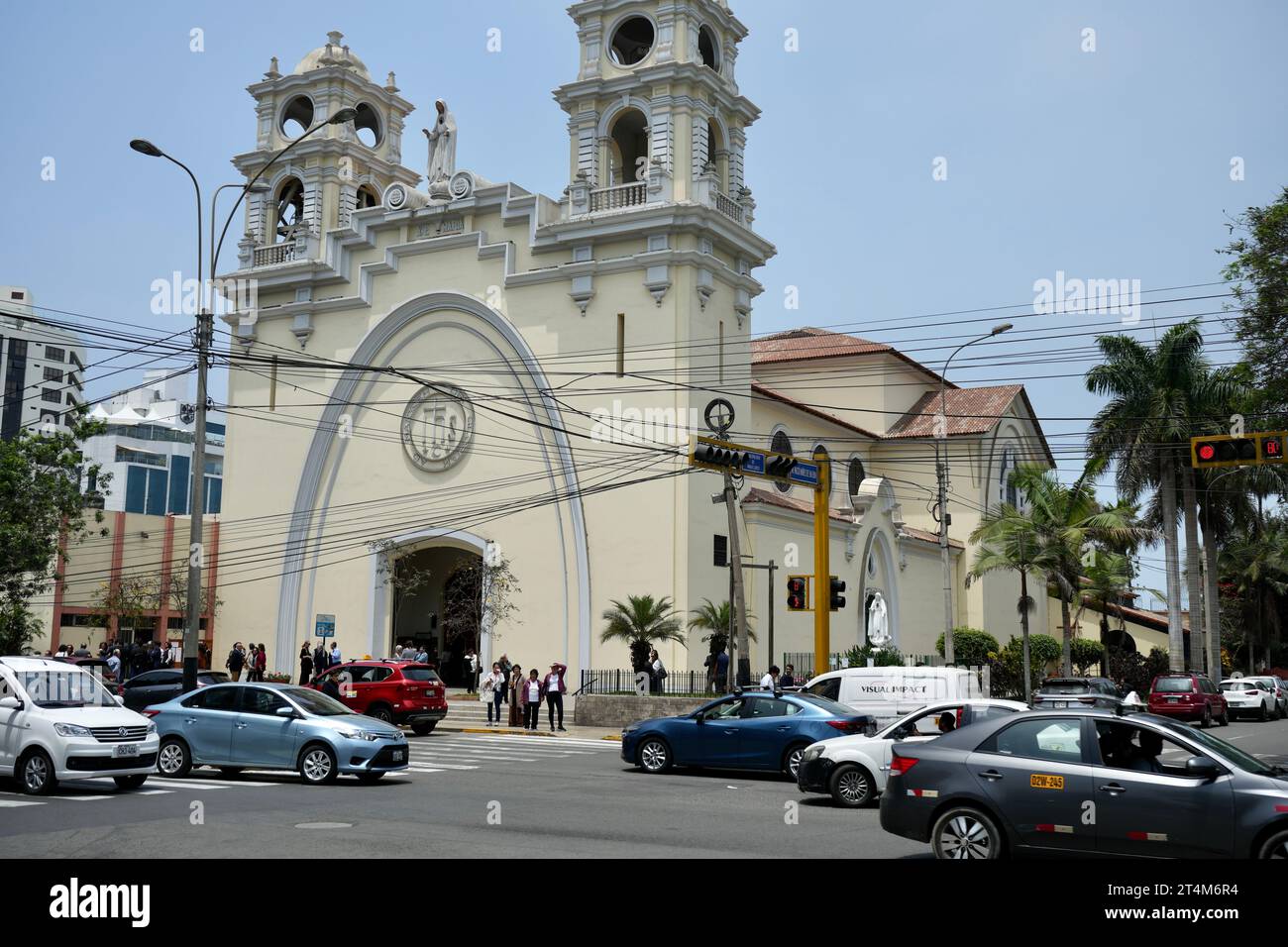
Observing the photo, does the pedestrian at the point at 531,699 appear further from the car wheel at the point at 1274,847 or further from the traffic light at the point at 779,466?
the car wheel at the point at 1274,847

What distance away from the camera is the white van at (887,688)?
896 inches

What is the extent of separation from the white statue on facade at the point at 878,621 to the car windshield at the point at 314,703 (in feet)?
99.3

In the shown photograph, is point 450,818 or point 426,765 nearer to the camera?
point 450,818

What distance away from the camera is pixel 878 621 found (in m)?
46.8

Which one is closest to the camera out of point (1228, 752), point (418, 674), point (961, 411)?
point (1228, 752)

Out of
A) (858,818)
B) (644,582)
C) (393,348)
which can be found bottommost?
(858,818)

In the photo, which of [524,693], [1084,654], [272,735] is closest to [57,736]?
[272,735]

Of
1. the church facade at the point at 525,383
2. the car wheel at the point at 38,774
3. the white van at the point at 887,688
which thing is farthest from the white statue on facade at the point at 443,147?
the car wheel at the point at 38,774

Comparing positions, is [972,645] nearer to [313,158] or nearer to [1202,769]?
[313,158]

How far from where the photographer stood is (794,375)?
185ft

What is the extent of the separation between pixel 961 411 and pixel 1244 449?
39223mm

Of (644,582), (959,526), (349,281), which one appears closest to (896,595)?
(959,526)
